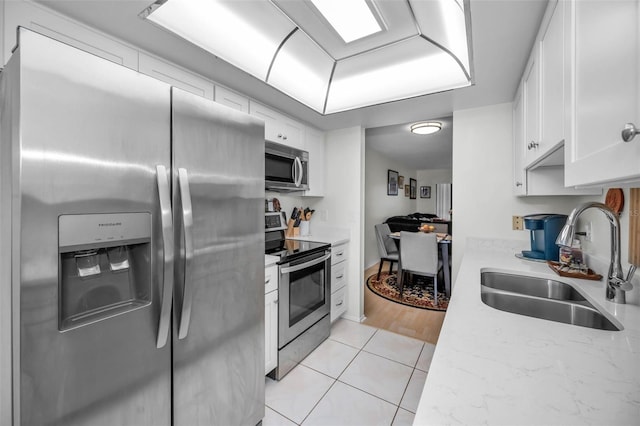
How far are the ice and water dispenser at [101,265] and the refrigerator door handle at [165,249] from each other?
51 millimetres

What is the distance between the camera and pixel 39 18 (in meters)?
1.09

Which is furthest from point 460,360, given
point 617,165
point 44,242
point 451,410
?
point 44,242

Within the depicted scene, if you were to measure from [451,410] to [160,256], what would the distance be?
40.2 inches

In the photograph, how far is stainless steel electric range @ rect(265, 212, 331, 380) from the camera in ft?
6.28

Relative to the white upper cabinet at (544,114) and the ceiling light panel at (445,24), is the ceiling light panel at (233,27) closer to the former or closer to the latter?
the ceiling light panel at (445,24)

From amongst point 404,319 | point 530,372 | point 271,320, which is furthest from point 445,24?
point 404,319

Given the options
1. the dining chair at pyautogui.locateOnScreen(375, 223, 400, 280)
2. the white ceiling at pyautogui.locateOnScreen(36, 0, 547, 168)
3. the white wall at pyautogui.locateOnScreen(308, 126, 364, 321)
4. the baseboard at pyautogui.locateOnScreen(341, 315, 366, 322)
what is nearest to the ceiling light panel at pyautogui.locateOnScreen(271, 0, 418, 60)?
the white ceiling at pyautogui.locateOnScreen(36, 0, 547, 168)

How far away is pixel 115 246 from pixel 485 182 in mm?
2579

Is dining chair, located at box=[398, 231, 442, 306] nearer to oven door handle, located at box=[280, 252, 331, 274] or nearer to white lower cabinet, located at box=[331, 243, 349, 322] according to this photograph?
white lower cabinet, located at box=[331, 243, 349, 322]

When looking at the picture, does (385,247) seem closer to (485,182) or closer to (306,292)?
(485,182)

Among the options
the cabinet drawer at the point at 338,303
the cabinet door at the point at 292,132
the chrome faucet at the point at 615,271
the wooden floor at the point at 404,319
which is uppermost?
the cabinet door at the point at 292,132

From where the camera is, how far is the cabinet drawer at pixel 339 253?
8.55ft

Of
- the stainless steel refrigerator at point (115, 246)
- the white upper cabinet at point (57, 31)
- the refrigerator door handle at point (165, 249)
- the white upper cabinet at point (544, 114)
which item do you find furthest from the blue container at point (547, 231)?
the white upper cabinet at point (57, 31)

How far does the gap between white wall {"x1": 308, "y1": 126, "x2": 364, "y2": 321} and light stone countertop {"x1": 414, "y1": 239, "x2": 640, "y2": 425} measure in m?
1.84
